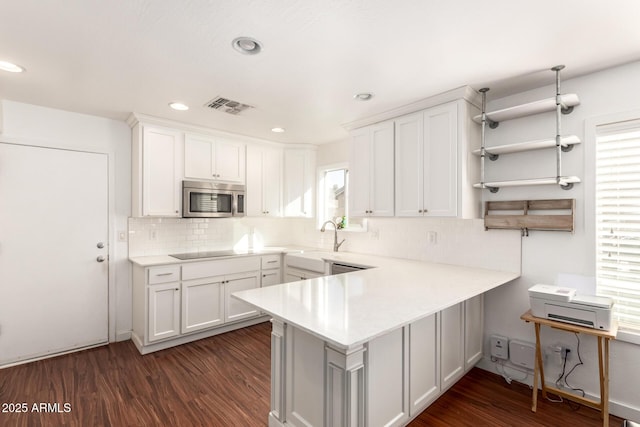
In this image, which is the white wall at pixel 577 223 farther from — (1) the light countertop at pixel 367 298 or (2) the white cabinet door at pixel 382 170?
(2) the white cabinet door at pixel 382 170

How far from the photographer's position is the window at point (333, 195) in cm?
435

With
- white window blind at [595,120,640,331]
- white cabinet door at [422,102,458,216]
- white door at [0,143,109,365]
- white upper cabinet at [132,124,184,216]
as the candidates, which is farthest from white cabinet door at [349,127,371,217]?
white door at [0,143,109,365]

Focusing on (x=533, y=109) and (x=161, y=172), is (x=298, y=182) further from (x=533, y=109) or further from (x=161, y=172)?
(x=533, y=109)

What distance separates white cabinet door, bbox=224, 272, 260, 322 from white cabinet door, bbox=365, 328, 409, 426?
2.18 m

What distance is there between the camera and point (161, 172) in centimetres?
345

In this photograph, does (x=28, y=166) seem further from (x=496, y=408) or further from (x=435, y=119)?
(x=496, y=408)

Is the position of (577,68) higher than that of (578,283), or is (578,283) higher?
(577,68)

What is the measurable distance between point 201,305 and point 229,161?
5.84 ft

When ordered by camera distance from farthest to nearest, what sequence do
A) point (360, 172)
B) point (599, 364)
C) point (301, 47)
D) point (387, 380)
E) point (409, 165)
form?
point (360, 172), point (409, 165), point (599, 364), point (301, 47), point (387, 380)

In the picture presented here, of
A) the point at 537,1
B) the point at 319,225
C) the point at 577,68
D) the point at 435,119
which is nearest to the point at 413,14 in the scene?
the point at 537,1

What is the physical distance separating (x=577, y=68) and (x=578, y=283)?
5.15ft

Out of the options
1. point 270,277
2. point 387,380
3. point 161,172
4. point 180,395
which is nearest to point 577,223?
point 387,380

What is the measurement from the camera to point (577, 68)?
2.22 m

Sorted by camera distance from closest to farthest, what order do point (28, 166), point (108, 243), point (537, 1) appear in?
point (537, 1), point (28, 166), point (108, 243)
